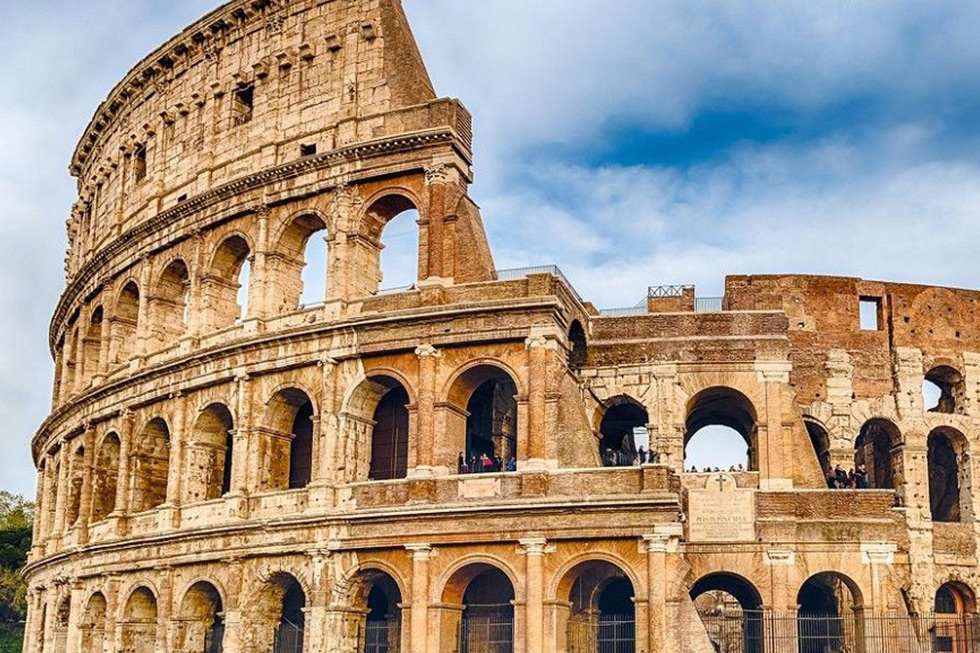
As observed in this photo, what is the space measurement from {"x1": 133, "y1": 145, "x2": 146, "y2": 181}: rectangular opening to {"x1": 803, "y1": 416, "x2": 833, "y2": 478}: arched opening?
61.7 feet

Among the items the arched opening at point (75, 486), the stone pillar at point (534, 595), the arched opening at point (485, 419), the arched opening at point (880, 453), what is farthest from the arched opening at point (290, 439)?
A: the arched opening at point (880, 453)

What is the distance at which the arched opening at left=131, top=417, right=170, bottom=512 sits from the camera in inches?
1136

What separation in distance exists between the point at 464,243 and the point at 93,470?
12.4 meters

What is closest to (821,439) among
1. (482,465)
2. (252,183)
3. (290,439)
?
(482,465)

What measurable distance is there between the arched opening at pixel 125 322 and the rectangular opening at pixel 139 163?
3340 millimetres

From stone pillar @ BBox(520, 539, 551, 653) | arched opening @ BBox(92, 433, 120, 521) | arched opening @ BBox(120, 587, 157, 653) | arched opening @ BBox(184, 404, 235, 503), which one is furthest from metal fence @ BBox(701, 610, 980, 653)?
arched opening @ BBox(92, 433, 120, 521)

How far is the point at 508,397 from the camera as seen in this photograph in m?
27.0

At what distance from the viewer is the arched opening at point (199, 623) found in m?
26.1

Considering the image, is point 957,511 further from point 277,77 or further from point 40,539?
point 40,539

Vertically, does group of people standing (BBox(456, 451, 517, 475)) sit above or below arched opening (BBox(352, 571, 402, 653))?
above

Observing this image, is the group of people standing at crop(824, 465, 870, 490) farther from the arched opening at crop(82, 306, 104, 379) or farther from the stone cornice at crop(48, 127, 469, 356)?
the arched opening at crop(82, 306, 104, 379)

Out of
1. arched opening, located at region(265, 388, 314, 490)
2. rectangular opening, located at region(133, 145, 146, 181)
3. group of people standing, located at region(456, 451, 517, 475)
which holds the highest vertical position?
rectangular opening, located at region(133, 145, 146, 181)

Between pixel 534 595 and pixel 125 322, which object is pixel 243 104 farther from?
pixel 534 595

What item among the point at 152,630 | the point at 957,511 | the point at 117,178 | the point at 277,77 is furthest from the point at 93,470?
the point at 957,511
